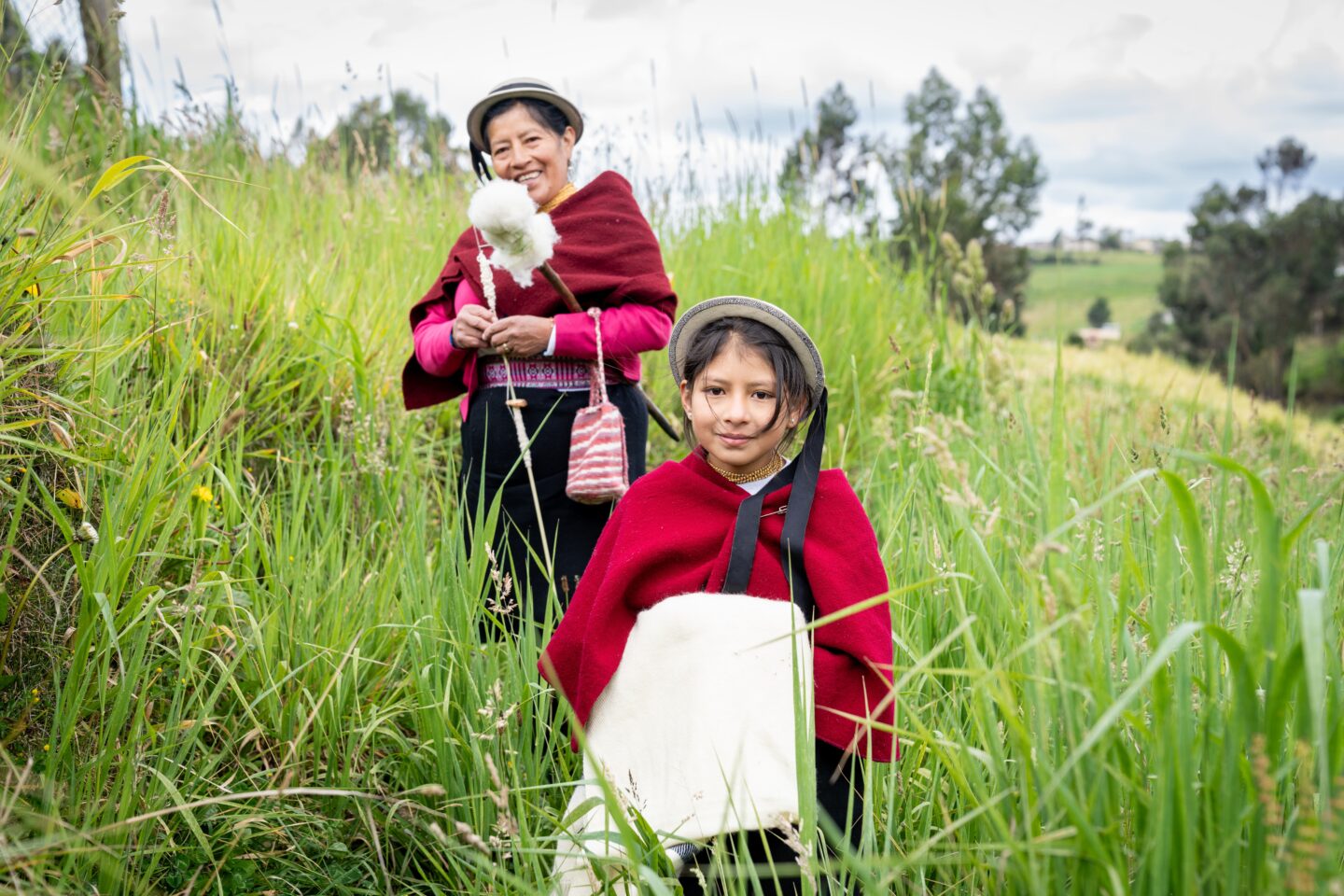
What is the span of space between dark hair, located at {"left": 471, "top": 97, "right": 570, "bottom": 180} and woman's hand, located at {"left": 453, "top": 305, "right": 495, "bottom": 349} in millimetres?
485

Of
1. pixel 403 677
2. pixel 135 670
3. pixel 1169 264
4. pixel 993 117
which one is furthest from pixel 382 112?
pixel 1169 264

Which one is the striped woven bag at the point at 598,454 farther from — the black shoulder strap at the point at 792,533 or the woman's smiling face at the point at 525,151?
the black shoulder strap at the point at 792,533

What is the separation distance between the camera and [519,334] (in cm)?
310

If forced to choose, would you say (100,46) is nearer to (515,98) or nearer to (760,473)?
(515,98)

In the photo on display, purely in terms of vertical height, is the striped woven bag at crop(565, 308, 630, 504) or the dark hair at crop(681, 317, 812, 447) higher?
the dark hair at crop(681, 317, 812, 447)

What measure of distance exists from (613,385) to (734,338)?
3.80 feet

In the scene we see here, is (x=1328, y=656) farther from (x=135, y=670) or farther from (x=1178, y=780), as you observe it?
(x=135, y=670)

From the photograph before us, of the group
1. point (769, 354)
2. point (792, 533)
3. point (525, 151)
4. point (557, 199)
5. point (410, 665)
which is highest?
point (525, 151)

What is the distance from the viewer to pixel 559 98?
3279 millimetres

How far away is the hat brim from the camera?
226 centimetres

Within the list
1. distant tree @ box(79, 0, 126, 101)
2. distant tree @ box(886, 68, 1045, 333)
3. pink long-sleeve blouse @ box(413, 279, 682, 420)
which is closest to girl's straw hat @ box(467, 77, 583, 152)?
pink long-sleeve blouse @ box(413, 279, 682, 420)

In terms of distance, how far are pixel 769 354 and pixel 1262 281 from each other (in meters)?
51.4

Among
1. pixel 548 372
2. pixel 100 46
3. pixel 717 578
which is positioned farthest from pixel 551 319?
pixel 100 46

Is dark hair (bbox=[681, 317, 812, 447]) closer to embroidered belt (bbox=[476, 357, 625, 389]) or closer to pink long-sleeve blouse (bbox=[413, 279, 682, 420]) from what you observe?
pink long-sleeve blouse (bbox=[413, 279, 682, 420])
